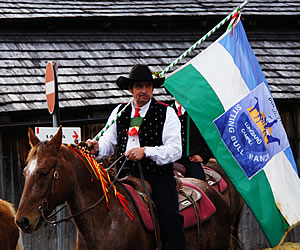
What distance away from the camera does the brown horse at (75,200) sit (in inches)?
171

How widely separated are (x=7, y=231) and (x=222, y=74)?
2.99 meters

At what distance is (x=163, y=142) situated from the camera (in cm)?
537

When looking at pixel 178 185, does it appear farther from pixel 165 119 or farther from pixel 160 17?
pixel 160 17

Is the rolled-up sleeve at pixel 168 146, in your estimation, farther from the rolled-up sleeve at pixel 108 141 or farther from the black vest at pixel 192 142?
the black vest at pixel 192 142

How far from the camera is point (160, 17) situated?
1188 cm

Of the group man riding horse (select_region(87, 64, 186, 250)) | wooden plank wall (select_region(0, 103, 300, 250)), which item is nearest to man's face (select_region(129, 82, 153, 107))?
man riding horse (select_region(87, 64, 186, 250))

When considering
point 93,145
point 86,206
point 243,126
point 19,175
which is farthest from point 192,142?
point 86,206

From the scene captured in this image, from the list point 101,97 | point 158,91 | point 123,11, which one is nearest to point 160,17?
point 123,11

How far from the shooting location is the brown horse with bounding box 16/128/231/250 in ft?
14.3

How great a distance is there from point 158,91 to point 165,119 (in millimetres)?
5190

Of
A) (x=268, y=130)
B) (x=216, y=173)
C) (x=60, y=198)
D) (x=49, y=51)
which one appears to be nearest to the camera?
(x=60, y=198)

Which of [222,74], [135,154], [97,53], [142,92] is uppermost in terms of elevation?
[97,53]

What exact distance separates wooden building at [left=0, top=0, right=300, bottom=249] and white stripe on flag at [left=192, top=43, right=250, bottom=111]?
3323 mm

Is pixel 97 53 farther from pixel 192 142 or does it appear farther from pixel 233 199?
pixel 233 199
